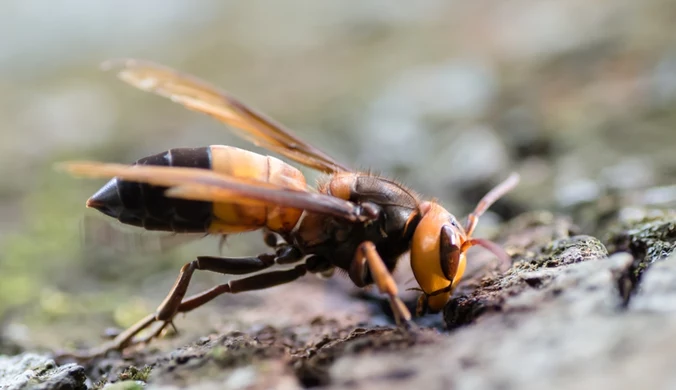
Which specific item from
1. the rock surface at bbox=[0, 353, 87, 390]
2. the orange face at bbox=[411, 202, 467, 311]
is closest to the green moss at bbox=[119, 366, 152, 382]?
the rock surface at bbox=[0, 353, 87, 390]

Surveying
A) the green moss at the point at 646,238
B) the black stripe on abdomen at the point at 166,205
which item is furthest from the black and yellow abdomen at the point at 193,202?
the green moss at the point at 646,238

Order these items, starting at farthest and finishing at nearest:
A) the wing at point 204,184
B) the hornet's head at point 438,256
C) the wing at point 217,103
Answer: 1. the wing at point 217,103
2. the hornet's head at point 438,256
3. the wing at point 204,184

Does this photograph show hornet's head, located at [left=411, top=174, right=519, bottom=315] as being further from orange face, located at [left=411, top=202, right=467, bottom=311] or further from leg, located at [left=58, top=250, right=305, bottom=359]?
leg, located at [left=58, top=250, right=305, bottom=359]

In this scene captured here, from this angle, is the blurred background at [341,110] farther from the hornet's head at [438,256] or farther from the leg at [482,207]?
the hornet's head at [438,256]

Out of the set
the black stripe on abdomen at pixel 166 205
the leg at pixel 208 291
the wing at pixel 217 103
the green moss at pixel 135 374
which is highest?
the wing at pixel 217 103

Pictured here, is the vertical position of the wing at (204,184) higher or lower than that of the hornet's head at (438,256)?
higher

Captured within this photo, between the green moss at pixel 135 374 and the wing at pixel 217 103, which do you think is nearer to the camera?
the green moss at pixel 135 374

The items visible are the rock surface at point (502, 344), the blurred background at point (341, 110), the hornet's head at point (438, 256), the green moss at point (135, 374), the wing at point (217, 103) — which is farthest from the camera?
the blurred background at point (341, 110)
